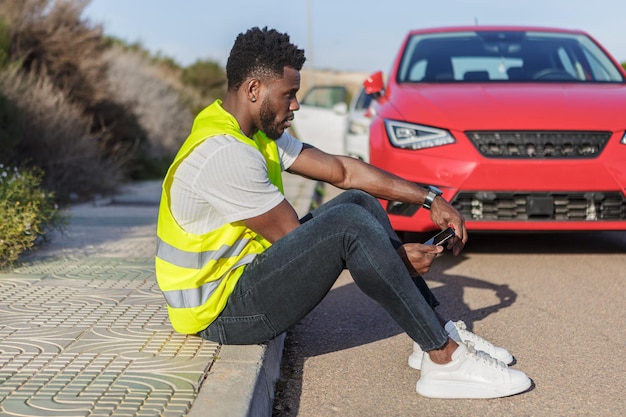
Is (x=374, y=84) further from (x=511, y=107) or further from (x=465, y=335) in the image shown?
(x=465, y=335)

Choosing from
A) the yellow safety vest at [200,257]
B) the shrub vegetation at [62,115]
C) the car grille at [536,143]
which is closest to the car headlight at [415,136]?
the car grille at [536,143]

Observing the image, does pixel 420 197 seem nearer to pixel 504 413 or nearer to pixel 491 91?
pixel 504 413

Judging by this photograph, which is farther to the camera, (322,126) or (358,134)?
(322,126)

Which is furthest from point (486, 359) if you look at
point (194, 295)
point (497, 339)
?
point (194, 295)

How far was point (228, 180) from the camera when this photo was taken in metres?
3.45

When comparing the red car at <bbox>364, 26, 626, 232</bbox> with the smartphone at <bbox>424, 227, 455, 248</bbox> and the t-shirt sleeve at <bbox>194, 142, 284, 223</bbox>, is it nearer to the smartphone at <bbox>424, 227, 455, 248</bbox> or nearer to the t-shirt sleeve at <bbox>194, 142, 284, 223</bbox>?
the smartphone at <bbox>424, 227, 455, 248</bbox>

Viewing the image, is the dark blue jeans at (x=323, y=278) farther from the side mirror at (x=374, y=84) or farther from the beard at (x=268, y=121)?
the side mirror at (x=374, y=84)

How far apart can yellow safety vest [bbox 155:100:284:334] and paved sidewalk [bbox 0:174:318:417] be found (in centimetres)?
19

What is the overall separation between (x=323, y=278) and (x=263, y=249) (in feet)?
1.24

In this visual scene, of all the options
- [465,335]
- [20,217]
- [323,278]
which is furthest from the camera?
[20,217]

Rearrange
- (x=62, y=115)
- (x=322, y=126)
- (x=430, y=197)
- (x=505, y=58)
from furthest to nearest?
(x=322, y=126) < (x=62, y=115) < (x=505, y=58) < (x=430, y=197)

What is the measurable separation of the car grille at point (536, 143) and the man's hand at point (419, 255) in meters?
2.71

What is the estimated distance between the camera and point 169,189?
3652mm

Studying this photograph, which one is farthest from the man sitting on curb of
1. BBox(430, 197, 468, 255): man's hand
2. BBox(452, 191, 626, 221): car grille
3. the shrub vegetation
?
the shrub vegetation
